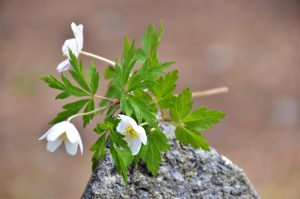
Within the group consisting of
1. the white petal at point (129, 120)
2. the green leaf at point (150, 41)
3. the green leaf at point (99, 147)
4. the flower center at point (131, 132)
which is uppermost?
the green leaf at point (150, 41)

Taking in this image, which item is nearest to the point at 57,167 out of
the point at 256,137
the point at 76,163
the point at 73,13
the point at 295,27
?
the point at 76,163

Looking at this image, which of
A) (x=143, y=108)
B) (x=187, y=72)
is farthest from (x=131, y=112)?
(x=187, y=72)

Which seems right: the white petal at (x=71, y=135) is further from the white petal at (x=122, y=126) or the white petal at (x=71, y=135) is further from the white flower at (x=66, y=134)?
the white petal at (x=122, y=126)

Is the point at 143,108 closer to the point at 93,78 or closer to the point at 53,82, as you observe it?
the point at 93,78

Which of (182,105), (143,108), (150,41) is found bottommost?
(143,108)

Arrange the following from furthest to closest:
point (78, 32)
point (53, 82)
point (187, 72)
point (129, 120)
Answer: point (187, 72) → point (78, 32) → point (53, 82) → point (129, 120)

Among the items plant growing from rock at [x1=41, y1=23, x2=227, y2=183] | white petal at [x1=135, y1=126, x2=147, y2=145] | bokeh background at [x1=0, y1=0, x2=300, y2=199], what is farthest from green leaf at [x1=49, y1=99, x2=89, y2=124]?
bokeh background at [x1=0, y1=0, x2=300, y2=199]

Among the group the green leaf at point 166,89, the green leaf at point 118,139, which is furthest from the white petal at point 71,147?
the green leaf at point 166,89

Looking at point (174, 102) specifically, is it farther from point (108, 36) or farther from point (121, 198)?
point (108, 36)
